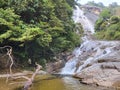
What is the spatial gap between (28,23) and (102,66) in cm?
790

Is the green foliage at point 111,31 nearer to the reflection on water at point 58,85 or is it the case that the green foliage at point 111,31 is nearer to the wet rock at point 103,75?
the wet rock at point 103,75

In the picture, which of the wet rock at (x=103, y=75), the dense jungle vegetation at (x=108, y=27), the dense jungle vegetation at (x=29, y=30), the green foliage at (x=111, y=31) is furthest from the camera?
the dense jungle vegetation at (x=108, y=27)

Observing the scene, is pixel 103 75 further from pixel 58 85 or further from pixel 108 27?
pixel 108 27

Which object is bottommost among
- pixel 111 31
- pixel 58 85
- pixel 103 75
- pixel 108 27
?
pixel 58 85

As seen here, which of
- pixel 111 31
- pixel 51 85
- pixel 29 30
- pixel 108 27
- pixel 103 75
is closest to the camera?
pixel 51 85

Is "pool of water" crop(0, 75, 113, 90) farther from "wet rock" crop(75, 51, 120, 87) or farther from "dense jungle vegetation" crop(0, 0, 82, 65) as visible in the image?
"dense jungle vegetation" crop(0, 0, 82, 65)

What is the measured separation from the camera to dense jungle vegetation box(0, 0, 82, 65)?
20422 millimetres

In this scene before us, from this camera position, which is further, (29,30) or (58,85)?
(29,30)

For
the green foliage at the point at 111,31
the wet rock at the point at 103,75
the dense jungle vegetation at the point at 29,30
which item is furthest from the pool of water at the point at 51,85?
the green foliage at the point at 111,31

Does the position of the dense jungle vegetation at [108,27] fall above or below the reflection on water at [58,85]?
above

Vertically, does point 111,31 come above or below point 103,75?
above

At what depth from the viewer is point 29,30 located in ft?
66.5

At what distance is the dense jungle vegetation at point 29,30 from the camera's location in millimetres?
20422

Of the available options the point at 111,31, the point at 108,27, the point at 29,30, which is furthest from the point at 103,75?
the point at 108,27
